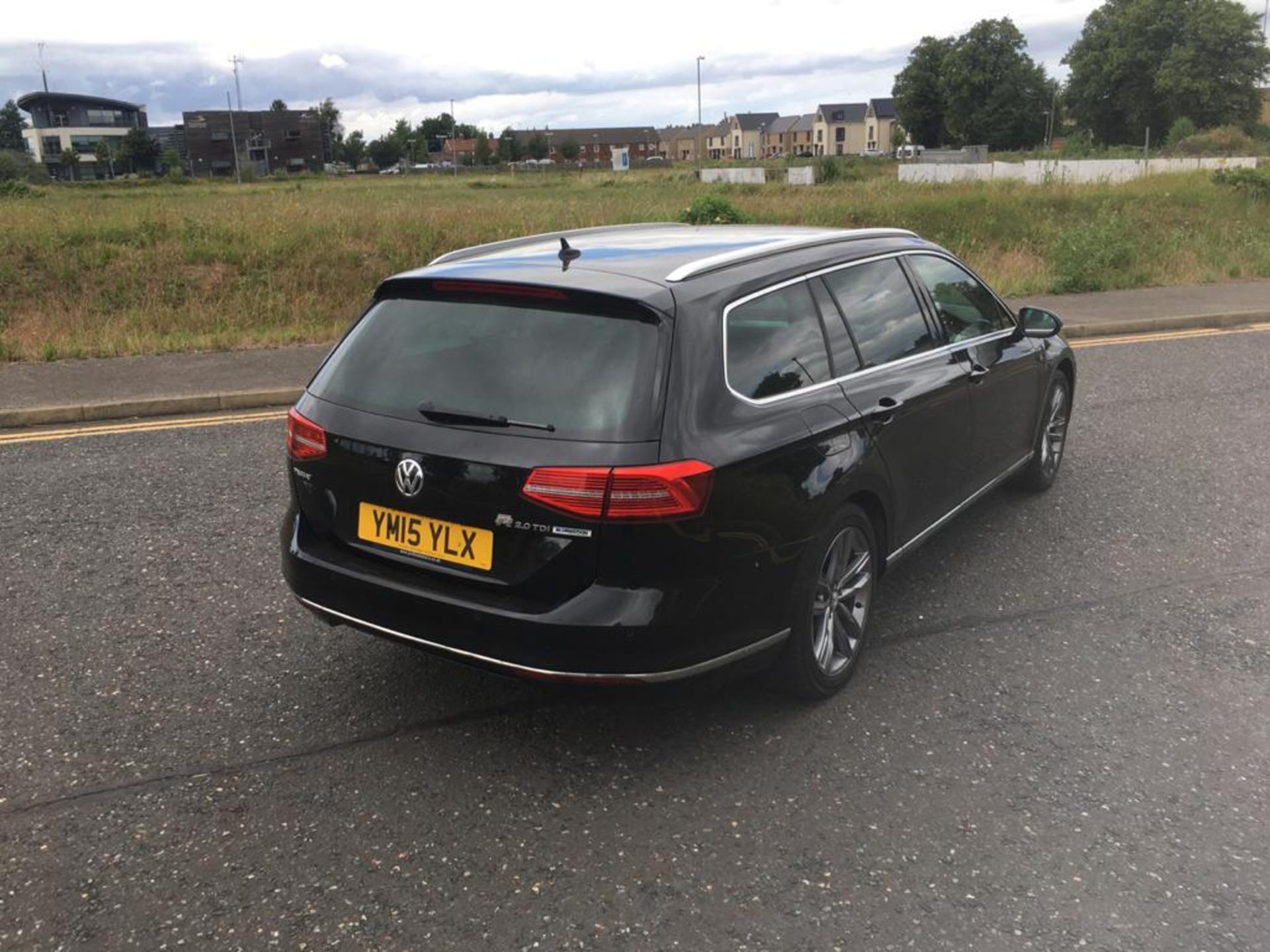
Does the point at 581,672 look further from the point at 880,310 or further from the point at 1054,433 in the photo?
the point at 1054,433

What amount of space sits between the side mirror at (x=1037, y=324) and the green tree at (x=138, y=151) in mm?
123378

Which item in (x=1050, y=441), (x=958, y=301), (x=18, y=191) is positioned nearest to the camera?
(x=958, y=301)

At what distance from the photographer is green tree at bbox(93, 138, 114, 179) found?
366 feet

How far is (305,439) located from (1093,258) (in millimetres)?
15767

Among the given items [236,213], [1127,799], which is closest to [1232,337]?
[1127,799]

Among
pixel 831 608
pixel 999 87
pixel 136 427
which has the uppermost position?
pixel 999 87

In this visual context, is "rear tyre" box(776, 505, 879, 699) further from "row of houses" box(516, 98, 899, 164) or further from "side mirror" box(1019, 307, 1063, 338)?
"row of houses" box(516, 98, 899, 164)

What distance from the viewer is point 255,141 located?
390 ft

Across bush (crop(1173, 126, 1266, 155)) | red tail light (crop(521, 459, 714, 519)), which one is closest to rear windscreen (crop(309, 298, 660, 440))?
red tail light (crop(521, 459, 714, 519))

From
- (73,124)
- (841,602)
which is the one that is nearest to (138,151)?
(73,124)

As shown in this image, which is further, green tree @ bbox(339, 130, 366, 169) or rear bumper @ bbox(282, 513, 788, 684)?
green tree @ bbox(339, 130, 366, 169)

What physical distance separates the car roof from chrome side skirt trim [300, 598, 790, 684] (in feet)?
3.86

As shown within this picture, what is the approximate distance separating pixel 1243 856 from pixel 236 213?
60.8 feet

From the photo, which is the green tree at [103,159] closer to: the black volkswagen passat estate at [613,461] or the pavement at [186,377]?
the pavement at [186,377]
